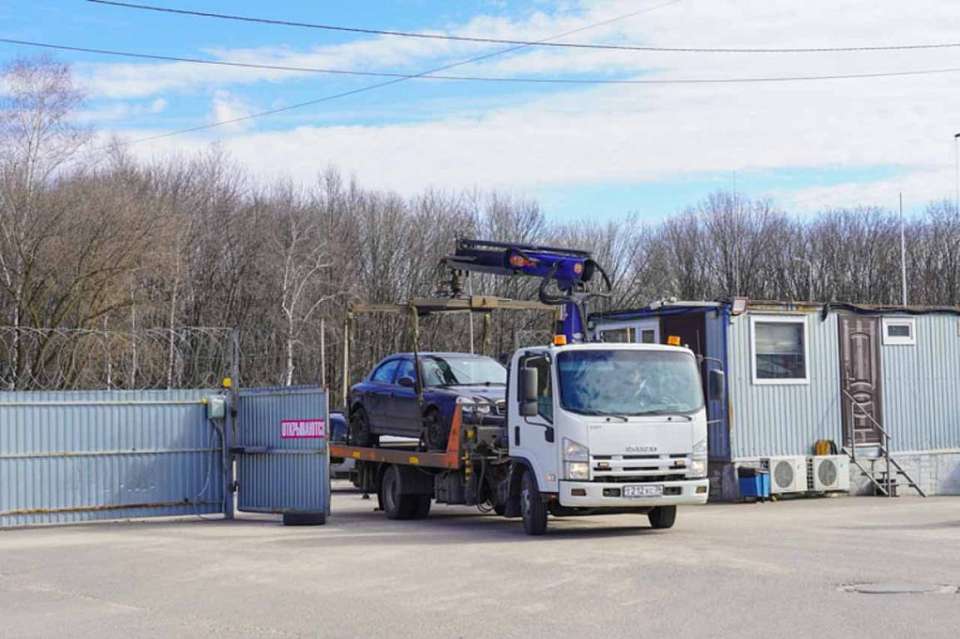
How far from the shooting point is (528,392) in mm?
16328

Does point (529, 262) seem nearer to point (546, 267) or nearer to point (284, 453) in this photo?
point (546, 267)

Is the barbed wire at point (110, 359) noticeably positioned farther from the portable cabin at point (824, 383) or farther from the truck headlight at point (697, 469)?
the truck headlight at point (697, 469)

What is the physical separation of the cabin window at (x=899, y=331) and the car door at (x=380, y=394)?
34.7 ft

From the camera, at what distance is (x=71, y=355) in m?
26.6

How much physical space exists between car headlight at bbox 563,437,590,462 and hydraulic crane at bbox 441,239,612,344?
3690mm

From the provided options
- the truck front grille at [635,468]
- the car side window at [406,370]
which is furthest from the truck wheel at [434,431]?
the truck front grille at [635,468]

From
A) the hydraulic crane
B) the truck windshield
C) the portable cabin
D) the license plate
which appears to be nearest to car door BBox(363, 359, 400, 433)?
the hydraulic crane

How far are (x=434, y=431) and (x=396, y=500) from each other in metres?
1.68

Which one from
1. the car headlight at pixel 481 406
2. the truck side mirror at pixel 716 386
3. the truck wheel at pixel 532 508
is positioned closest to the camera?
the truck wheel at pixel 532 508

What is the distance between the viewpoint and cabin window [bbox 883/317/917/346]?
25.8 metres

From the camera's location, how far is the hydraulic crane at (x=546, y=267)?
19.6 m

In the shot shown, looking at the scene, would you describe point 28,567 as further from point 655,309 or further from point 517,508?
point 655,309

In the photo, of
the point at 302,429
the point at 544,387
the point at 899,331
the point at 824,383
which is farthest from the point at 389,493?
the point at 899,331

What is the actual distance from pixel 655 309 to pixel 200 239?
3901cm
